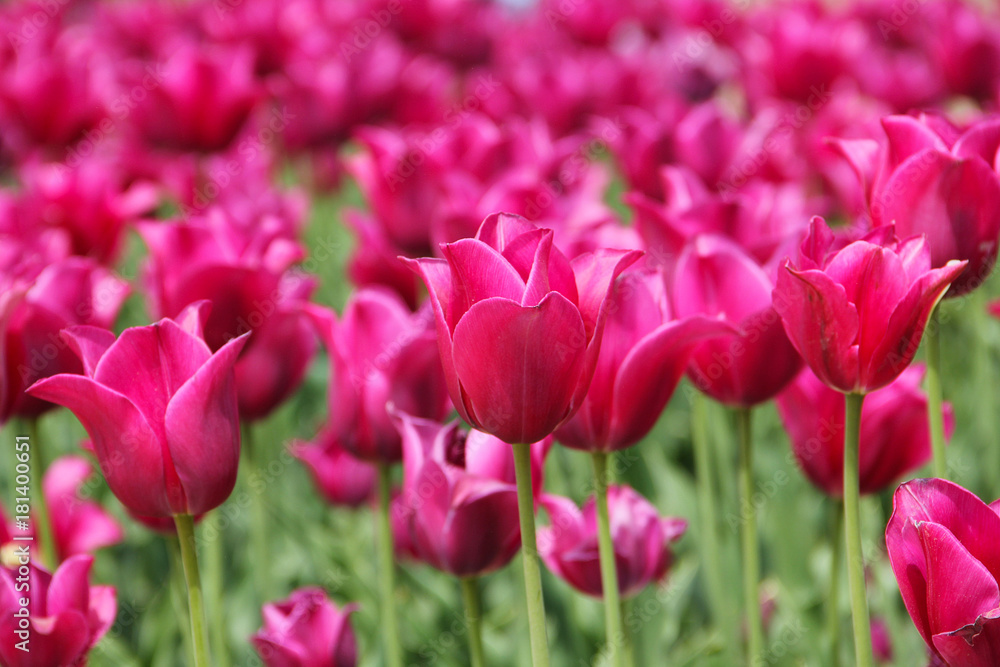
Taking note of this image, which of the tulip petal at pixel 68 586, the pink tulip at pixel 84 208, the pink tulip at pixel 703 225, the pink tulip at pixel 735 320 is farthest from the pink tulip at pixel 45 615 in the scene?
the pink tulip at pixel 84 208

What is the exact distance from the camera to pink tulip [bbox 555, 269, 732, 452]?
3.28ft

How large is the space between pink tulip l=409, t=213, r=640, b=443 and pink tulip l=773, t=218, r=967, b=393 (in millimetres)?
148

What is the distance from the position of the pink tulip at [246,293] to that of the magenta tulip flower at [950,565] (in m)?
0.77

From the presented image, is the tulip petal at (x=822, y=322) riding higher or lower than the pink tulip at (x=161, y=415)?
higher

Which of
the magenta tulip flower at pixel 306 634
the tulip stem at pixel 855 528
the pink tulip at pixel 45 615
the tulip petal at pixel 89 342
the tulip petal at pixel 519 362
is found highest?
the tulip petal at pixel 519 362

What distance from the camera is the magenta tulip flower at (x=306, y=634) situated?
1.12 m

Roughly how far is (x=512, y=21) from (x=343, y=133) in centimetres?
229

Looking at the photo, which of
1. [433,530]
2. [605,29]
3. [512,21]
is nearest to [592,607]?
→ [433,530]

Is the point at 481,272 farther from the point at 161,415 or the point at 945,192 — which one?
the point at 945,192

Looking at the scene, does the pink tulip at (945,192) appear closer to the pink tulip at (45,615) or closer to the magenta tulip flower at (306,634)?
the magenta tulip flower at (306,634)

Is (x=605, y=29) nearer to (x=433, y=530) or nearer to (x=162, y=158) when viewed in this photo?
(x=162, y=158)

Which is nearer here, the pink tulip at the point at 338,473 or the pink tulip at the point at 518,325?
the pink tulip at the point at 518,325

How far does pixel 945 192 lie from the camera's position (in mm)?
945

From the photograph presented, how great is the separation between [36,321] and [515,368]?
669 mm
